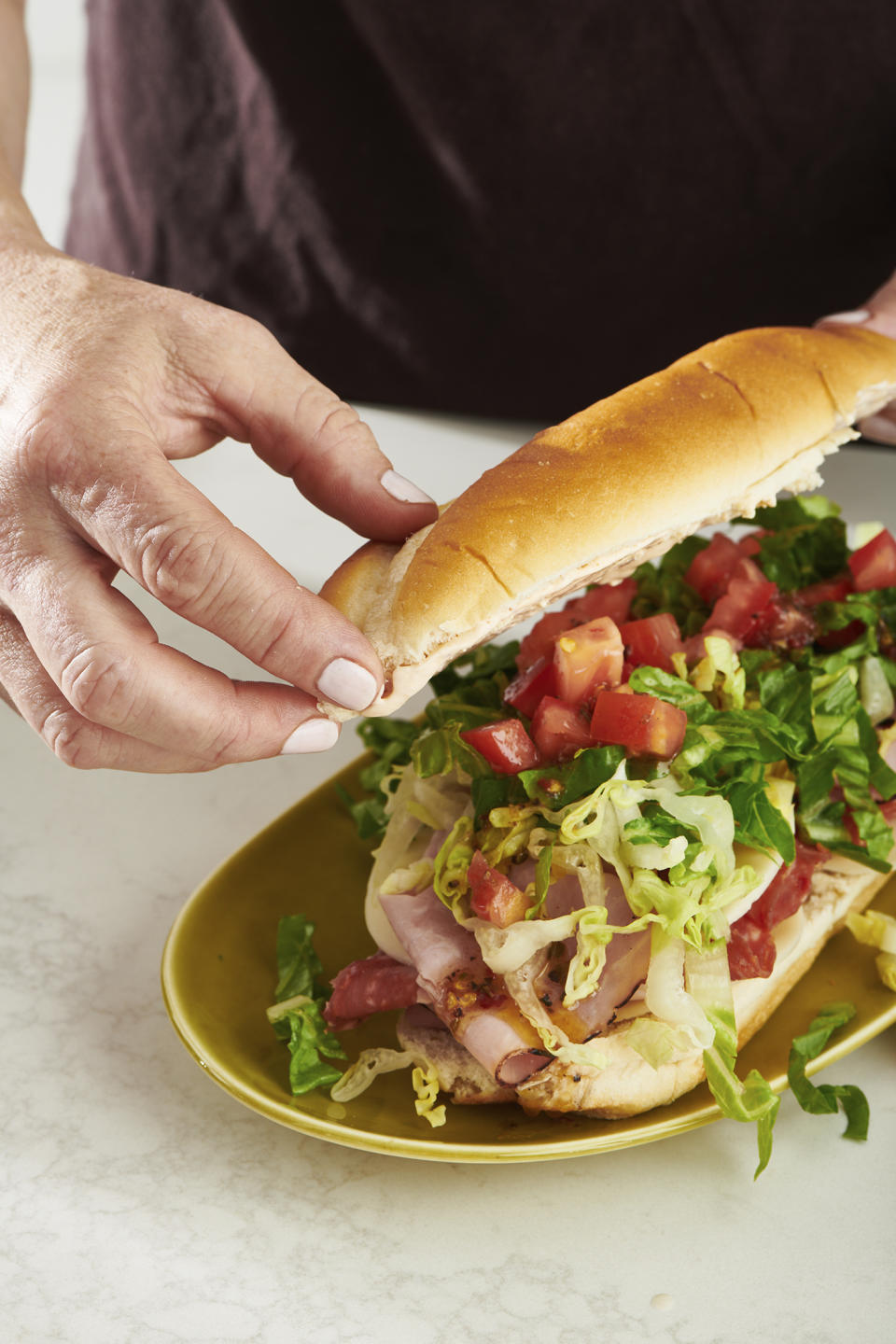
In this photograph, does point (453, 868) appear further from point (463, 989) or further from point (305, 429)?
point (305, 429)

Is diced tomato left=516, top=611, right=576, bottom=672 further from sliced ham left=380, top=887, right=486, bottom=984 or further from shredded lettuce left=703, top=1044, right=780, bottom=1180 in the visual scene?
shredded lettuce left=703, top=1044, right=780, bottom=1180

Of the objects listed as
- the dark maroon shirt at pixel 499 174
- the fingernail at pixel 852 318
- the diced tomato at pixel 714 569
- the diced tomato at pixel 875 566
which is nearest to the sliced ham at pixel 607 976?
the diced tomato at pixel 714 569

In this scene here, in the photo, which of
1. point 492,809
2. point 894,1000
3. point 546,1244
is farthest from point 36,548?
point 894,1000

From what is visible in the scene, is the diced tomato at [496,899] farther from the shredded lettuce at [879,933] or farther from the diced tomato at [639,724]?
the shredded lettuce at [879,933]

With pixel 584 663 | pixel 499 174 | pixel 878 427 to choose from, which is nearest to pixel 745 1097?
pixel 584 663

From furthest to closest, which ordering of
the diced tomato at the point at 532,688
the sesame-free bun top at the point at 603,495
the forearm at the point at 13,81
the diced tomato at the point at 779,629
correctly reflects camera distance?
the forearm at the point at 13,81 < the diced tomato at the point at 779,629 < the diced tomato at the point at 532,688 < the sesame-free bun top at the point at 603,495

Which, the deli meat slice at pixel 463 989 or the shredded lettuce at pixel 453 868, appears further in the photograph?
the shredded lettuce at pixel 453 868

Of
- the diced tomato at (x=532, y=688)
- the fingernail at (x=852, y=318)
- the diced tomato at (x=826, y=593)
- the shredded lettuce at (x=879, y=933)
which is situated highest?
the fingernail at (x=852, y=318)
